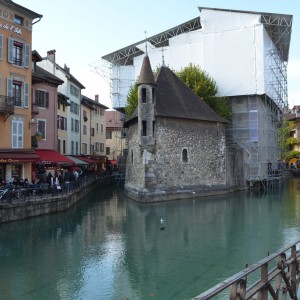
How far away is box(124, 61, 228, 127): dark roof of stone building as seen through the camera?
2897 centimetres

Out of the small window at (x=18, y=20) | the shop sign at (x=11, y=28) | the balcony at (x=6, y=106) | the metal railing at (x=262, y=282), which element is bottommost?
the metal railing at (x=262, y=282)

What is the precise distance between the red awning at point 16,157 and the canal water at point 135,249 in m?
3.92

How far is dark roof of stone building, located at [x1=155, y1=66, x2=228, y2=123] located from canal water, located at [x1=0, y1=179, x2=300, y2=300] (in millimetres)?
8233

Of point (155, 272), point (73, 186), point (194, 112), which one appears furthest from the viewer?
point (194, 112)

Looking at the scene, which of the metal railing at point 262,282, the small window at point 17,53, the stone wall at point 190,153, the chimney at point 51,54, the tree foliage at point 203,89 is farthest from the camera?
the chimney at point 51,54

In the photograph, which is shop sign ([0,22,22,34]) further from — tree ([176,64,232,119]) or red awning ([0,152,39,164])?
tree ([176,64,232,119])

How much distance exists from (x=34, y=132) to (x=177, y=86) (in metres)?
11.9

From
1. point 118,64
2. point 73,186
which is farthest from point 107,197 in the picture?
point 118,64

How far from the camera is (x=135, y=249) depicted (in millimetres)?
13594

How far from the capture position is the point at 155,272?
10.8 m

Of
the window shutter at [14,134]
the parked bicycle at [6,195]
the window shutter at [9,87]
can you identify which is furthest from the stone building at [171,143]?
the parked bicycle at [6,195]

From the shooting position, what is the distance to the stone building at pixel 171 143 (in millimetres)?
27844

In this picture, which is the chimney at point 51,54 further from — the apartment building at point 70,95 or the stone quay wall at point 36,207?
the stone quay wall at point 36,207

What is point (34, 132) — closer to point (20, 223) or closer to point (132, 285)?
point (20, 223)
